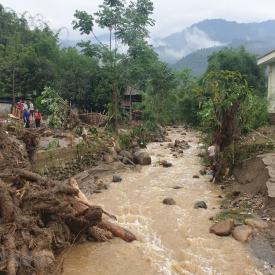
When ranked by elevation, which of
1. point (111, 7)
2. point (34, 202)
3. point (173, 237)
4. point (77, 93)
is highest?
point (111, 7)

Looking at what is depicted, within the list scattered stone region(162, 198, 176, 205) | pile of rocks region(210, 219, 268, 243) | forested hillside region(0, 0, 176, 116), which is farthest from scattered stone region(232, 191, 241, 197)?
forested hillside region(0, 0, 176, 116)

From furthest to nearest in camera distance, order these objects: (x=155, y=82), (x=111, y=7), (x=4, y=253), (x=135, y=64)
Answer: (x=155, y=82), (x=135, y=64), (x=111, y=7), (x=4, y=253)

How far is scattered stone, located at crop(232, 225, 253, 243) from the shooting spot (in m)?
10.7

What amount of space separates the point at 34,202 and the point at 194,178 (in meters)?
8.87

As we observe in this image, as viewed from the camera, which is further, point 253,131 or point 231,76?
point 253,131

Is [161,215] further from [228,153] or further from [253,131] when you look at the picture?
[253,131]

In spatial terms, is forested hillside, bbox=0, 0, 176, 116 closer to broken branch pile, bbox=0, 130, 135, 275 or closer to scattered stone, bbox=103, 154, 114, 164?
scattered stone, bbox=103, 154, 114, 164

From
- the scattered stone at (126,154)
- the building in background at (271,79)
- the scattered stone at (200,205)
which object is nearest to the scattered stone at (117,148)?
the scattered stone at (126,154)

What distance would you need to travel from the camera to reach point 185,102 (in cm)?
3453

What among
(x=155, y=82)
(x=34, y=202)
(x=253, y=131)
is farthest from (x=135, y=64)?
(x=34, y=202)

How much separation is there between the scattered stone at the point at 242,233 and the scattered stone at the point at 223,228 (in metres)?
0.14

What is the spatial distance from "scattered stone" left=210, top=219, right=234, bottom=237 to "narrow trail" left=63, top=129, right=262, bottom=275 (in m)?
0.18

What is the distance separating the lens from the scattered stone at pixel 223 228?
11.0 m

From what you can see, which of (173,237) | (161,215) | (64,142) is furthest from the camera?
(64,142)
